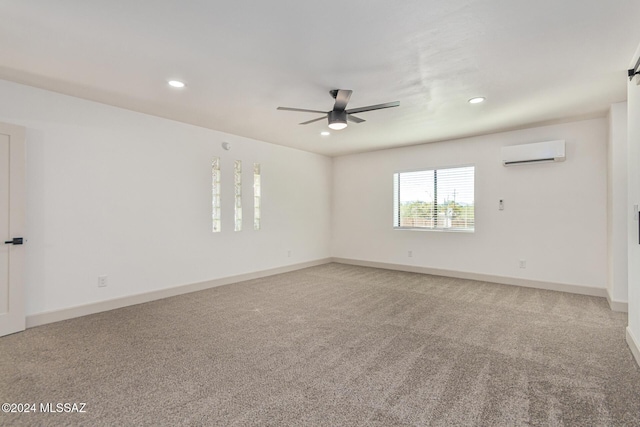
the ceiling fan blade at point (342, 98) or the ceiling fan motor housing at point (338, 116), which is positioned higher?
the ceiling fan blade at point (342, 98)

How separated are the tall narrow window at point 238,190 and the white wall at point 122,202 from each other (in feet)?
0.34

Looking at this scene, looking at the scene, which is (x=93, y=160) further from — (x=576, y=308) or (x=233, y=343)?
(x=576, y=308)

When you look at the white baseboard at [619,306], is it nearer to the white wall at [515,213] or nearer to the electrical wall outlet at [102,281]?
the white wall at [515,213]

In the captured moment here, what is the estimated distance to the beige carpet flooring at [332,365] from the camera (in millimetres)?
2018

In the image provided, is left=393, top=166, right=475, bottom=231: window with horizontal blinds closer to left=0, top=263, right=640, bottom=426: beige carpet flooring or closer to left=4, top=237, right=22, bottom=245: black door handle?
left=0, top=263, right=640, bottom=426: beige carpet flooring

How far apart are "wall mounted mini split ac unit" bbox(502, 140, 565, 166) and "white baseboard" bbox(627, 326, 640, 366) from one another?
2884 mm

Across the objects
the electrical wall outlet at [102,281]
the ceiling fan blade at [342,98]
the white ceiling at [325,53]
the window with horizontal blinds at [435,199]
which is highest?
the white ceiling at [325,53]

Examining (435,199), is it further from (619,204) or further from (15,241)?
(15,241)

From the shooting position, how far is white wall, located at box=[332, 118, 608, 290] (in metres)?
4.86

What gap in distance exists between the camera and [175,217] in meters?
5.00

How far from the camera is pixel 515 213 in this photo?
549 centimetres

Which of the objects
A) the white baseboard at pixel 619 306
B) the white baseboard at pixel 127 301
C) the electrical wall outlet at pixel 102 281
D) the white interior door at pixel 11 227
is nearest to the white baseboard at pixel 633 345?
the white baseboard at pixel 619 306

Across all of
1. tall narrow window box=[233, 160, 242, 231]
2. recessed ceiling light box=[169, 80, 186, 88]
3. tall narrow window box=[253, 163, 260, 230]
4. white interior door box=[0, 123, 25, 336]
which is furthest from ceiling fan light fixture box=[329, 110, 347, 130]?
white interior door box=[0, 123, 25, 336]

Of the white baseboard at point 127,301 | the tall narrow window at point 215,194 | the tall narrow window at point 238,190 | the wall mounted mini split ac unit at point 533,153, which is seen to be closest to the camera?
the white baseboard at point 127,301
